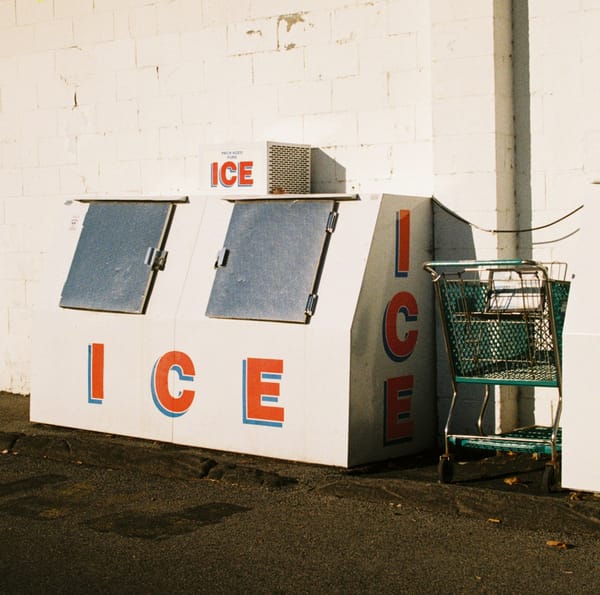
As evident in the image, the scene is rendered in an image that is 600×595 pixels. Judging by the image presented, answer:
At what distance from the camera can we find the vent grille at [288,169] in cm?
856

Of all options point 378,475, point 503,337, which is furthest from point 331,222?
point 378,475

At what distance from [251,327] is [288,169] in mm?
1604

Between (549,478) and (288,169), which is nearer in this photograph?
(549,478)

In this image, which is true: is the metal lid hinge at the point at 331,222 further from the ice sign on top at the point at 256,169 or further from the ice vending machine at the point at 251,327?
the ice sign on top at the point at 256,169

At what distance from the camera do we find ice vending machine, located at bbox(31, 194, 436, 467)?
7.31m

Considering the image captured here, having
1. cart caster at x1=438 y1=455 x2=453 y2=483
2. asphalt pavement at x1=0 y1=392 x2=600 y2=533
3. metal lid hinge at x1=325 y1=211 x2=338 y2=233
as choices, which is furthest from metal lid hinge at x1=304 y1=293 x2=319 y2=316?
cart caster at x1=438 y1=455 x2=453 y2=483

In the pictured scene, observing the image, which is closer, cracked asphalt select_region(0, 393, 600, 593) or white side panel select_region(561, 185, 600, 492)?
cracked asphalt select_region(0, 393, 600, 593)

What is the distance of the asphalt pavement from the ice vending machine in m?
0.15

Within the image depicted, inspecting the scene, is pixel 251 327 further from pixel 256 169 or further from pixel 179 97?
pixel 179 97

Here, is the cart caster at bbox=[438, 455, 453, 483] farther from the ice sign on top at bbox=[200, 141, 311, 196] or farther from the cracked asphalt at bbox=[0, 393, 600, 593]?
the ice sign on top at bbox=[200, 141, 311, 196]

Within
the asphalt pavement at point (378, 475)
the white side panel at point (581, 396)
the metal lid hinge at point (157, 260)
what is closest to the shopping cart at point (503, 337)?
the asphalt pavement at point (378, 475)

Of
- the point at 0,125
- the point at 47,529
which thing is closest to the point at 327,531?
the point at 47,529

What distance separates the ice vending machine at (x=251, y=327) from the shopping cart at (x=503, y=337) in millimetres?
652

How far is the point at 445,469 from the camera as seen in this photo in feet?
22.1
